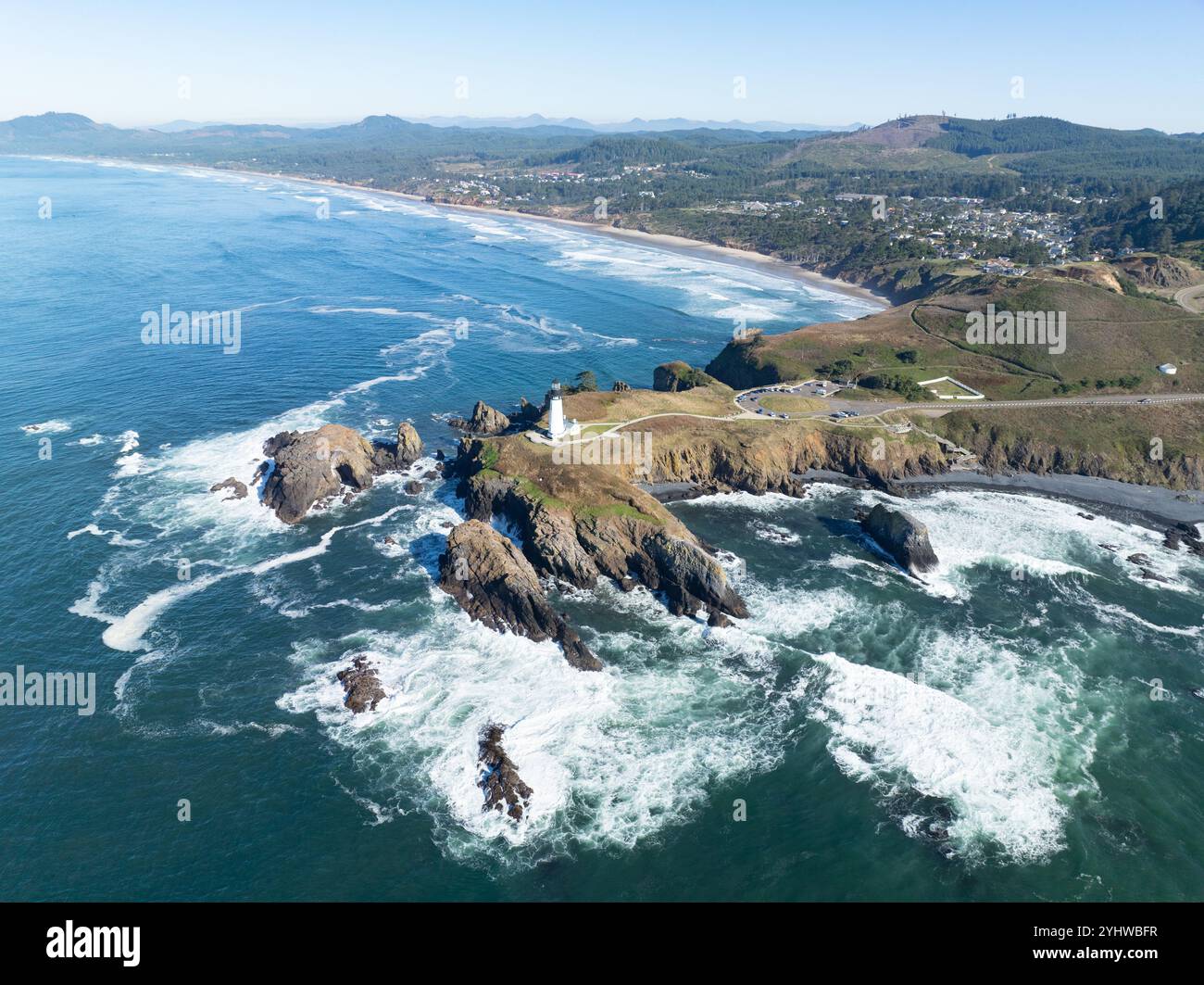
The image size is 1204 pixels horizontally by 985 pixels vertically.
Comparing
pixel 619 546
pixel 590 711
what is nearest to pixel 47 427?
pixel 619 546

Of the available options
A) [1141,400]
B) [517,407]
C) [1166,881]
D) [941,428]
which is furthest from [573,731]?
[1141,400]

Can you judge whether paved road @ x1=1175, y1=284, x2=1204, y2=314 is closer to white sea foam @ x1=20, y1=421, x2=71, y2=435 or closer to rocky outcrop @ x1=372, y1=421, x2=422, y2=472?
rocky outcrop @ x1=372, y1=421, x2=422, y2=472

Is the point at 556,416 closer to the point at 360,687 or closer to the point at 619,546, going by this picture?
the point at 619,546

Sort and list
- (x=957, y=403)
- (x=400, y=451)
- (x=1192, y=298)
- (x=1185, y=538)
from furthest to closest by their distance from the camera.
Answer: (x=1192, y=298)
(x=957, y=403)
(x=400, y=451)
(x=1185, y=538)

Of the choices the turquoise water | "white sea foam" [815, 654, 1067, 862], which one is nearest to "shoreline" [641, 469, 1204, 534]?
the turquoise water

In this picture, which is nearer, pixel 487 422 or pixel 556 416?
pixel 556 416
